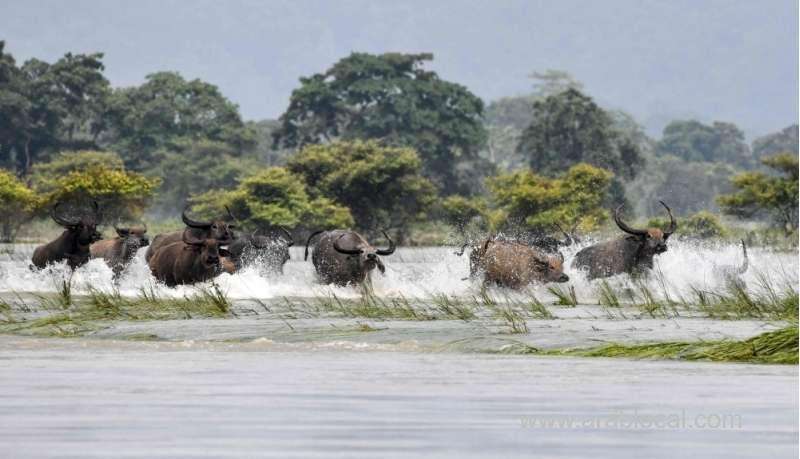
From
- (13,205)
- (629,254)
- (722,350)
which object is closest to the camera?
(722,350)

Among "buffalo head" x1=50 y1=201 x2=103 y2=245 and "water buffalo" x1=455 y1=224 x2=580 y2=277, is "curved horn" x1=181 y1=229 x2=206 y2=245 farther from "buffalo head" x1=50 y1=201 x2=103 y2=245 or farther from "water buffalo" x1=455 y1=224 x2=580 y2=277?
"water buffalo" x1=455 y1=224 x2=580 y2=277

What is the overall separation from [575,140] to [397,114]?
56.1ft

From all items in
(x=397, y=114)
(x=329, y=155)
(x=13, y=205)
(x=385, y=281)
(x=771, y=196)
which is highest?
(x=397, y=114)

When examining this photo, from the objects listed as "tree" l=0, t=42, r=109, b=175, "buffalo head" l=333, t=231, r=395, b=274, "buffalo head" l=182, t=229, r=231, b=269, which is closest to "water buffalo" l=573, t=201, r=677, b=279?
"buffalo head" l=333, t=231, r=395, b=274

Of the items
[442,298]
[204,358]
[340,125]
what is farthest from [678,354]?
[340,125]

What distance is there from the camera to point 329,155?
8931 centimetres

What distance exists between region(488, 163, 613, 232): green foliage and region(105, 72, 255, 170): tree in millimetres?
35461

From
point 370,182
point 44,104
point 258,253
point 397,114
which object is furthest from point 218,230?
point 397,114

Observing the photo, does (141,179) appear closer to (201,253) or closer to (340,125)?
(340,125)

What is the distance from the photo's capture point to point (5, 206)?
8375 centimetres

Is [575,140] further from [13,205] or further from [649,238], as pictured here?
[649,238]

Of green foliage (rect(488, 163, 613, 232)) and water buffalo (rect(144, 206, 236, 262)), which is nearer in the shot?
water buffalo (rect(144, 206, 236, 262))

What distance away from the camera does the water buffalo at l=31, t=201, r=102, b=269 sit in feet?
111

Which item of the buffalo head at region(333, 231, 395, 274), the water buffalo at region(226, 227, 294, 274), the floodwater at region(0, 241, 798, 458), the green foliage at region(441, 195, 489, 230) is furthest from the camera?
the green foliage at region(441, 195, 489, 230)
